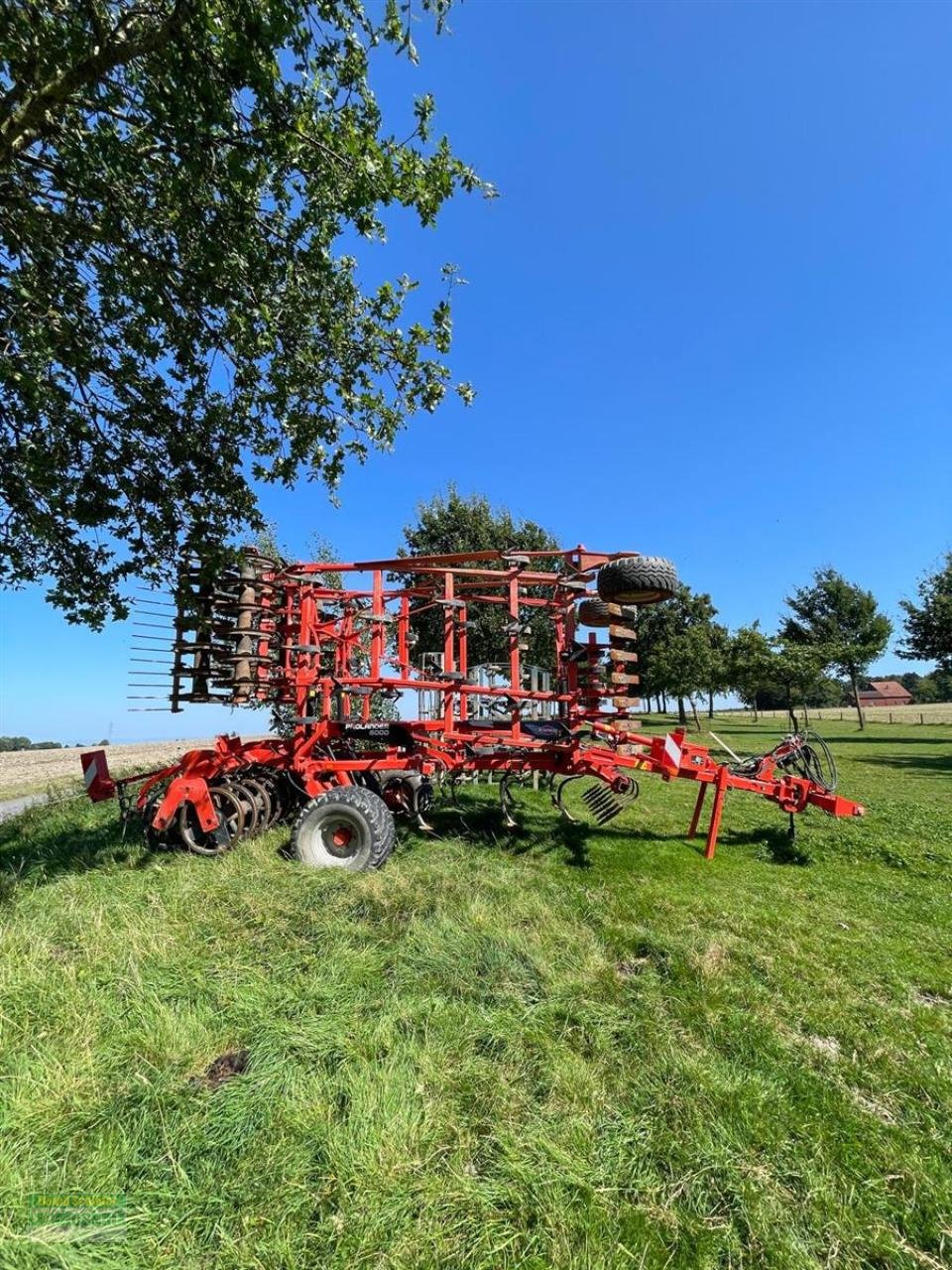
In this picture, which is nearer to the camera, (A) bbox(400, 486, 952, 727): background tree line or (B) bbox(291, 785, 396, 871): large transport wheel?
(B) bbox(291, 785, 396, 871): large transport wheel

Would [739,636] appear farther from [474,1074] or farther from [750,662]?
[474,1074]

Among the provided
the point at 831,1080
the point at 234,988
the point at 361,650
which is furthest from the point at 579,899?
the point at 361,650

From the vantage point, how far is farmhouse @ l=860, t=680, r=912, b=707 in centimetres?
9294

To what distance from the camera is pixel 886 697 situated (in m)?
96.2

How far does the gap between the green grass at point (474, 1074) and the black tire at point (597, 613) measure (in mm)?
2967

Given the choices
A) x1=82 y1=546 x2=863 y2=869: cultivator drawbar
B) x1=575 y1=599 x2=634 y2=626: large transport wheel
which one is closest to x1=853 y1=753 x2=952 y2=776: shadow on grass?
x1=82 y1=546 x2=863 y2=869: cultivator drawbar

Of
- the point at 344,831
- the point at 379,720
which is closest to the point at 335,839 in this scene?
the point at 344,831

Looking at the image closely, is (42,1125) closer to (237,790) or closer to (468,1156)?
(468,1156)

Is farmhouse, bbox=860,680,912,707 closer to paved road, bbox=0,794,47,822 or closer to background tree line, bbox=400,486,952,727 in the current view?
background tree line, bbox=400,486,952,727

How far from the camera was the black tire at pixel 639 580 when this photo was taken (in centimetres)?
650

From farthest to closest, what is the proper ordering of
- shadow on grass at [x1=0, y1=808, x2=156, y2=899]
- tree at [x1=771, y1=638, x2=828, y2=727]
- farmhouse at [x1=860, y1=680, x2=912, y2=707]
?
farmhouse at [x1=860, y1=680, x2=912, y2=707] < tree at [x1=771, y1=638, x2=828, y2=727] < shadow on grass at [x1=0, y1=808, x2=156, y2=899]
